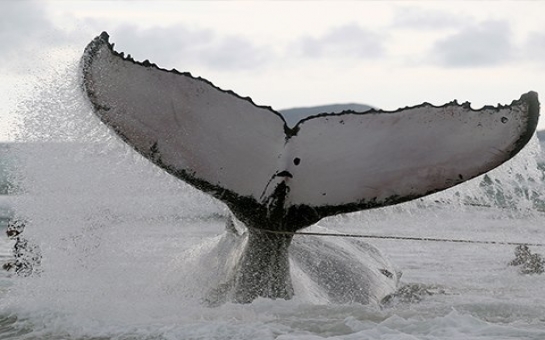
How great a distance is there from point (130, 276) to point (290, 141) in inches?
76.2

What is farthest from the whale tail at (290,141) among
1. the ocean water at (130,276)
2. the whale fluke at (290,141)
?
the ocean water at (130,276)

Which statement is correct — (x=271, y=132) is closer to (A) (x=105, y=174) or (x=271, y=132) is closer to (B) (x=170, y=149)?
(B) (x=170, y=149)

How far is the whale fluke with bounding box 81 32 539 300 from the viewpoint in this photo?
494 centimetres

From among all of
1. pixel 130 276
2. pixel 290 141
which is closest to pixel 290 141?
pixel 290 141

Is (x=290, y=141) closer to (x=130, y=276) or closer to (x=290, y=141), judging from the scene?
(x=290, y=141)

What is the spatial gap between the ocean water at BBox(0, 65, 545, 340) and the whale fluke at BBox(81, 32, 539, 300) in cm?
14

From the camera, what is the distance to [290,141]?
5.16 m

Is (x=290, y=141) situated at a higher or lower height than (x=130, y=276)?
higher

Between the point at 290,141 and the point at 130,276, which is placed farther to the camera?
the point at 130,276

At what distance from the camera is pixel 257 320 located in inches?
204

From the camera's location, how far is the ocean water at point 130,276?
16.6 ft

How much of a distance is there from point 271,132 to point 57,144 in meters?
1.48

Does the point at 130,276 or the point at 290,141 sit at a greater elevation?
Result: the point at 290,141

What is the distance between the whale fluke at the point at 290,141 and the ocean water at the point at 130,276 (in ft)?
0.46
